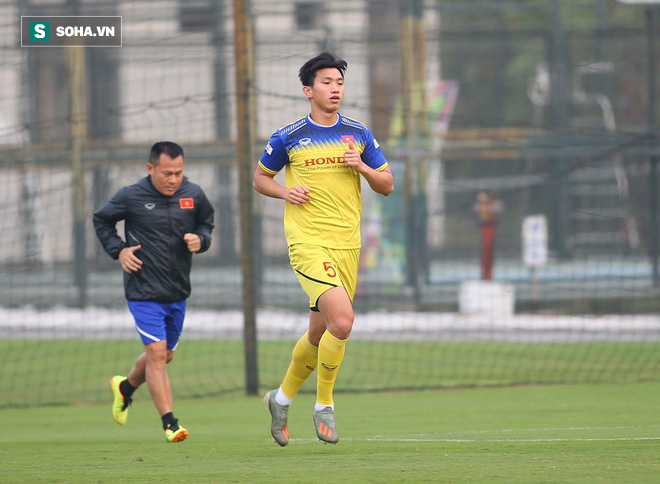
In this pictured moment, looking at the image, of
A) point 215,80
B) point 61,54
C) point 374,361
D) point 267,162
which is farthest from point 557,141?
point 267,162

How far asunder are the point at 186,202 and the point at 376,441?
2.28 m

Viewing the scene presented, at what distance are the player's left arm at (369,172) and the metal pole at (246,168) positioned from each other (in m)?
4.28

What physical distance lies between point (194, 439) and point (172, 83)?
14.4m

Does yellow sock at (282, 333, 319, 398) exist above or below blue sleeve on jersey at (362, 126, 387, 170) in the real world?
below

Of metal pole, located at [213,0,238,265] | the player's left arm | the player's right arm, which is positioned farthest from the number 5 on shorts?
metal pole, located at [213,0,238,265]

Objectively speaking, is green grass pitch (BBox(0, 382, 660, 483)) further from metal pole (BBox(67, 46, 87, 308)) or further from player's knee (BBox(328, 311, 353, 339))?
metal pole (BBox(67, 46, 87, 308))

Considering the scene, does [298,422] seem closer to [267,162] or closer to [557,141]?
[267,162]

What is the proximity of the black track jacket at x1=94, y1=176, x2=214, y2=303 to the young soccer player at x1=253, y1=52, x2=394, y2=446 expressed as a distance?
1.28m

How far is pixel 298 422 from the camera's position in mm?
8539

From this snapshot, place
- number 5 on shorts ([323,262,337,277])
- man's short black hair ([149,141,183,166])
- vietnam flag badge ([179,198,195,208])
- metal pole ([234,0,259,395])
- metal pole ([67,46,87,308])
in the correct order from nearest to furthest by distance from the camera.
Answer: number 5 on shorts ([323,262,337,277]), man's short black hair ([149,141,183,166]), vietnam flag badge ([179,198,195,208]), metal pole ([234,0,259,395]), metal pole ([67,46,87,308])

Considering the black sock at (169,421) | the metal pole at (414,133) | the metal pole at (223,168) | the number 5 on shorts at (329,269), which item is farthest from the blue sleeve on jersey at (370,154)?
the metal pole at (223,168)

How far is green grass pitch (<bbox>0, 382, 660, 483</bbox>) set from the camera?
Answer: 219 inches

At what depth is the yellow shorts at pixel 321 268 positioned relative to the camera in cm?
651

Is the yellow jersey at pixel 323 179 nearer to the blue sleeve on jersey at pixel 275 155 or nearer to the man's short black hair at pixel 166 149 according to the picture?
the blue sleeve on jersey at pixel 275 155
